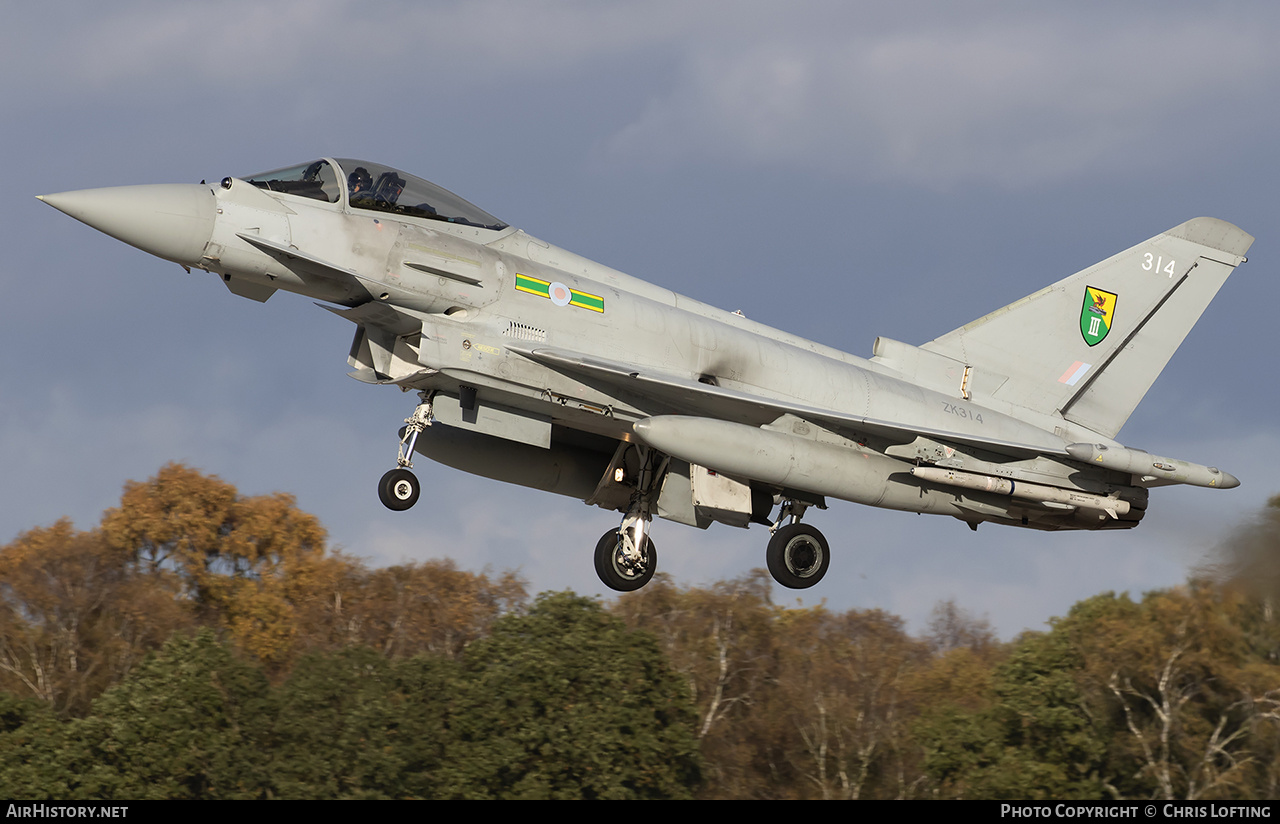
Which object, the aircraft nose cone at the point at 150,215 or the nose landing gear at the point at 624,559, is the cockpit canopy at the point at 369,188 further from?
the nose landing gear at the point at 624,559

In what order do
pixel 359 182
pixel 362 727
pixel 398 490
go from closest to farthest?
pixel 359 182 → pixel 398 490 → pixel 362 727

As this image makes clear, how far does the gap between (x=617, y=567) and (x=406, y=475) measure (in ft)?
12.0

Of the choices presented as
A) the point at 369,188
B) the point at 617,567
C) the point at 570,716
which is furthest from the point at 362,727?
the point at 369,188

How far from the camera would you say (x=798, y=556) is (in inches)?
687

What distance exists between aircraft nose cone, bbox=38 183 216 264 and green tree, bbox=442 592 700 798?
21057 mm

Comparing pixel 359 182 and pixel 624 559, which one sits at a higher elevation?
pixel 359 182

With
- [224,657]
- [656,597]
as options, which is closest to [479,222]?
[224,657]

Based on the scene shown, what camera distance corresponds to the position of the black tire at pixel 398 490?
15.0 metres

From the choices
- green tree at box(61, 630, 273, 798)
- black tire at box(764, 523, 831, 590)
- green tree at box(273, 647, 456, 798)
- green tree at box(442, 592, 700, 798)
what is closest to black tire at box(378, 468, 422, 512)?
black tire at box(764, 523, 831, 590)

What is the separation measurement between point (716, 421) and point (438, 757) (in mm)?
21487

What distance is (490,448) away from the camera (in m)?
17.5

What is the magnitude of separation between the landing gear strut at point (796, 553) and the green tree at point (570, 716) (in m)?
16.7

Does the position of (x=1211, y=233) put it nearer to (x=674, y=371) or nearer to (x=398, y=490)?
(x=674, y=371)

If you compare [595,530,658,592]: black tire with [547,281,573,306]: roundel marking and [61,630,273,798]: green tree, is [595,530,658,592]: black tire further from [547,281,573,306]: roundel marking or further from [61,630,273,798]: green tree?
[61,630,273,798]: green tree
